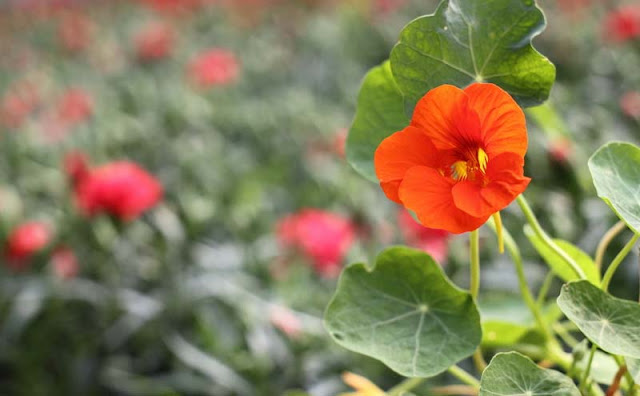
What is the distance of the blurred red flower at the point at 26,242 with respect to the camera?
3.55ft

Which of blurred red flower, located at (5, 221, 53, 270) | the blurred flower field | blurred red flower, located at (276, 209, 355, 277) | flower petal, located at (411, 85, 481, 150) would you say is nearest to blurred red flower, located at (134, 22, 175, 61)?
the blurred flower field

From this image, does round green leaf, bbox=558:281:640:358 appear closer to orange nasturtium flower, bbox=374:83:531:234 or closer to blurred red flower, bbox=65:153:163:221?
orange nasturtium flower, bbox=374:83:531:234

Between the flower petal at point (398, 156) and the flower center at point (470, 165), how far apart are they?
29 mm

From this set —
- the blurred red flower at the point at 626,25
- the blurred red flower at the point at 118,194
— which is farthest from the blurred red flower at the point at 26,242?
the blurred red flower at the point at 626,25

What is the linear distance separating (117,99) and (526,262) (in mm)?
1245

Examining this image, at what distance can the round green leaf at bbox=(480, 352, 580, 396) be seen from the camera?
358mm

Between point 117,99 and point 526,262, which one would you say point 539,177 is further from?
point 117,99

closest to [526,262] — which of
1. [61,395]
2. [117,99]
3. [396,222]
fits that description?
[396,222]

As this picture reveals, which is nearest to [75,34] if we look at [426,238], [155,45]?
[155,45]

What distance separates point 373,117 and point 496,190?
0.47ft

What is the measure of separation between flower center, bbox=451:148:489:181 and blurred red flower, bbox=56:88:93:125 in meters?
1.40

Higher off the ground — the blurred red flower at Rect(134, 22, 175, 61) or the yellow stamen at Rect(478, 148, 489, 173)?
the yellow stamen at Rect(478, 148, 489, 173)

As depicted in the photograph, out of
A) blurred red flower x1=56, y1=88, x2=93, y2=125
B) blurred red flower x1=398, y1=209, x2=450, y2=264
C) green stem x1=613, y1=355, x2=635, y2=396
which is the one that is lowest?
blurred red flower x1=56, y1=88, x2=93, y2=125

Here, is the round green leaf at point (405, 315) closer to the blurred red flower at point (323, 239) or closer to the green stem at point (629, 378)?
the green stem at point (629, 378)
